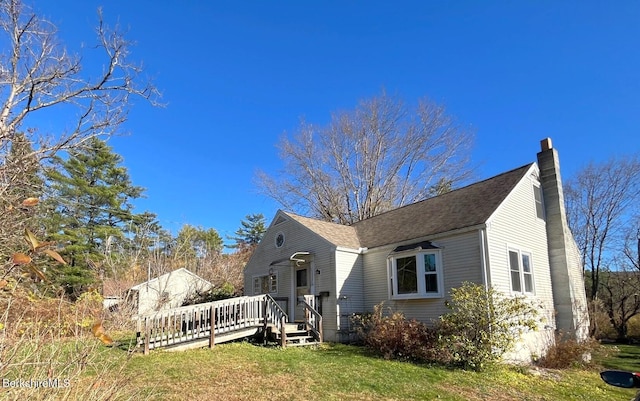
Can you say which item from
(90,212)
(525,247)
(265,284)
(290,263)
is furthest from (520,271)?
(90,212)

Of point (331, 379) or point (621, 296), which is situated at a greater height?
point (621, 296)

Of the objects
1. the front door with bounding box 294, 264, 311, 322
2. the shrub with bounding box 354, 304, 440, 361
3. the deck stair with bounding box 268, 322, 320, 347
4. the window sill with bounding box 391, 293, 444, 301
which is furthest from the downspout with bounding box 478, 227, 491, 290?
the front door with bounding box 294, 264, 311, 322

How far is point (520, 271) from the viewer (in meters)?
12.9

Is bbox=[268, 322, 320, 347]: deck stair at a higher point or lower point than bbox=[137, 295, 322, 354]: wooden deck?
lower

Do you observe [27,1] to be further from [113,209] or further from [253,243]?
[253,243]

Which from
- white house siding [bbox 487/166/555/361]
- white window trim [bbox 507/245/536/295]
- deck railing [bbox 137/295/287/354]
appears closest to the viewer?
deck railing [bbox 137/295/287/354]

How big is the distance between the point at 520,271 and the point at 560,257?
3.07 metres

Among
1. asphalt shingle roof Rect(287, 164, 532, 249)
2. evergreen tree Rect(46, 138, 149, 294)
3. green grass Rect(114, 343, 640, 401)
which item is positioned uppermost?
evergreen tree Rect(46, 138, 149, 294)

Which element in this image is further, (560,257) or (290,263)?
(290,263)

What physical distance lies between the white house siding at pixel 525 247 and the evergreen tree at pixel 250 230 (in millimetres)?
38281

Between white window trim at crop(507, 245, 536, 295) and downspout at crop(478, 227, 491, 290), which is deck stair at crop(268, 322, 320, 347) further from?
white window trim at crop(507, 245, 536, 295)

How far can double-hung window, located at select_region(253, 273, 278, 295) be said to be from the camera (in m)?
17.7

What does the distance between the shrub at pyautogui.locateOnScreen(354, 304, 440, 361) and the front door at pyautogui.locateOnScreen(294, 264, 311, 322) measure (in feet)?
14.5

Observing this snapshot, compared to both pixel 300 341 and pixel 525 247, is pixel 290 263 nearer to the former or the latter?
pixel 300 341
